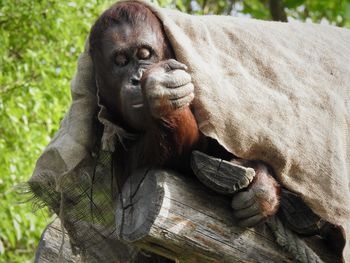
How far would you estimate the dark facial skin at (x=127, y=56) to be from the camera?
2.35 meters

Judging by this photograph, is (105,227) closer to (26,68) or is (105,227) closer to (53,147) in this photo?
(53,147)

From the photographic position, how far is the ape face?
2.35m

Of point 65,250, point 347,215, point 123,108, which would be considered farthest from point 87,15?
point 347,215

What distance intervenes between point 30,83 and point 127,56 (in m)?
1.88

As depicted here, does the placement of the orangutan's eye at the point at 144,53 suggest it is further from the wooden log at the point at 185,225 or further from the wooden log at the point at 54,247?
the wooden log at the point at 54,247

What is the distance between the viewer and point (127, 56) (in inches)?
93.8

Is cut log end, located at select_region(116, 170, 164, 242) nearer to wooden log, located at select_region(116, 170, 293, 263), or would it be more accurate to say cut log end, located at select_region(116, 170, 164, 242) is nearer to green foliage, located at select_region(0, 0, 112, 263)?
wooden log, located at select_region(116, 170, 293, 263)

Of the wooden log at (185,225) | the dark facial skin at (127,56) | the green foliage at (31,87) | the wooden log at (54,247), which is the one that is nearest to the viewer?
the wooden log at (185,225)

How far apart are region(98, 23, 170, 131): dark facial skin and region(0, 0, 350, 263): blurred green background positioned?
66.6 inches

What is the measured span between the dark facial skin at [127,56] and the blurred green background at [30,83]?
5.55 feet

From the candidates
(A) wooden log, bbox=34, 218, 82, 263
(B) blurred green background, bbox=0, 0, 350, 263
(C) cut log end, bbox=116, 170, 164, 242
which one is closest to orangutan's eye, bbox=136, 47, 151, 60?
(C) cut log end, bbox=116, 170, 164, 242

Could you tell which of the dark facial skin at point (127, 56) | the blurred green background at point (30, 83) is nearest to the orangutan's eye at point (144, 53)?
the dark facial skin at point (127, 56)

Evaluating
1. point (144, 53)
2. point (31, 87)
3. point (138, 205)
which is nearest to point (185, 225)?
point (138, 205)

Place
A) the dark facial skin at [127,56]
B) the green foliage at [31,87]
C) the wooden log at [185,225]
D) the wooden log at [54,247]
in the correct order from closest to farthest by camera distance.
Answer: the wooden log at [185,225], the dark facial skin at [127,56], the wooden log at [54,247], the green foliage at [31,87]
